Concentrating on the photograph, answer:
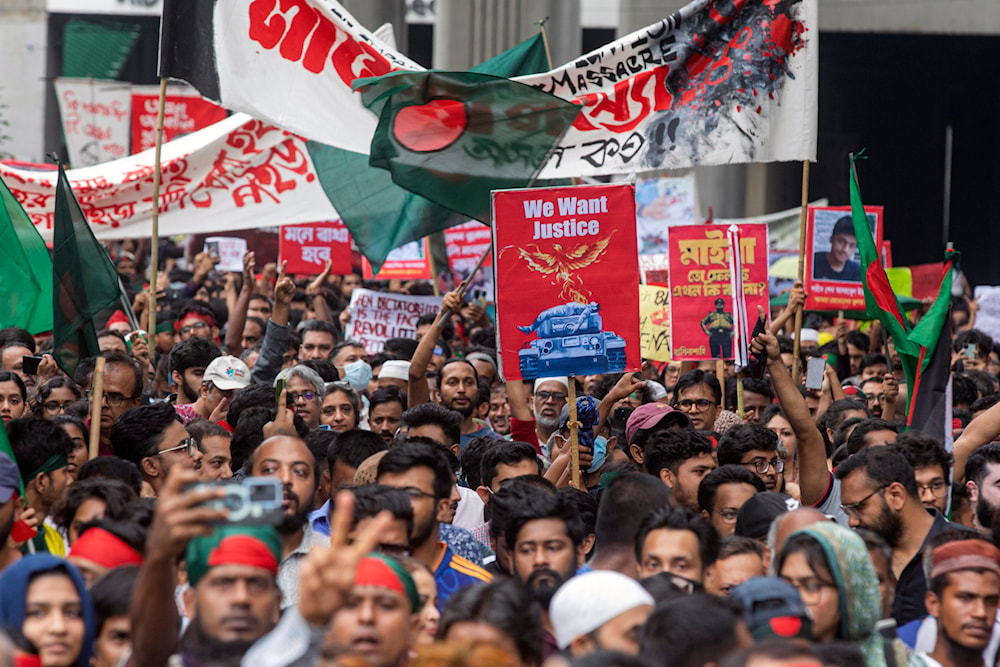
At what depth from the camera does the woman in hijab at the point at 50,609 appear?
382 cm

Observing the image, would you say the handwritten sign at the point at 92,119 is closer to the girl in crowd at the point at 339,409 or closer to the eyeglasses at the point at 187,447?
the girl in crowd at the point at 339,409

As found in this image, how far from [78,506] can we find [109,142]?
1734 cm

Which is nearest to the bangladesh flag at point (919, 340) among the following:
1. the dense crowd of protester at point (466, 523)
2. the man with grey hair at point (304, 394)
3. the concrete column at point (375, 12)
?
the dense crowd of protester at point (466, 523)

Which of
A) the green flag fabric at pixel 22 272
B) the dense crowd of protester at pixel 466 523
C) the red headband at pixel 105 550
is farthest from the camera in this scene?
the green flag fabric at pixel 22 272

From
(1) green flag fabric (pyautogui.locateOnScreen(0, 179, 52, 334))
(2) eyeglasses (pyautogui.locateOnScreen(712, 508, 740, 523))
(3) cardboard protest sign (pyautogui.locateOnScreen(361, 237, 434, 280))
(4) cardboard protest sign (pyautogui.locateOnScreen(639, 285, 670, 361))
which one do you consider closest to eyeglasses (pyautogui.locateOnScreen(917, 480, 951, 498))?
(2) eyeglasses (pyautogui.locateOnScreen(712, 508, 740, 523))

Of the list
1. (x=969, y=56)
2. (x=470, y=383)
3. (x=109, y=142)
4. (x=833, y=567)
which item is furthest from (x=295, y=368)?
(x=969, y=56)

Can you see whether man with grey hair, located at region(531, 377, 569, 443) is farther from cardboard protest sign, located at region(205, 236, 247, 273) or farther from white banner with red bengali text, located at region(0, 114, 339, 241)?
cardboard protest sign, located at region(205, 236, 247, 273)

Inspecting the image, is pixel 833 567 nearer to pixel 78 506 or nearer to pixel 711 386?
pixel 78 506

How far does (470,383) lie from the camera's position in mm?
8734

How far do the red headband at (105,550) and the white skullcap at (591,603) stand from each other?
1223mm

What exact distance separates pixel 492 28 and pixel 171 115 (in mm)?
3879

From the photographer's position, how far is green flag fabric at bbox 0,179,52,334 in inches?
320

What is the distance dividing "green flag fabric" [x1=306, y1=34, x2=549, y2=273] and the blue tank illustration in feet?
6.85

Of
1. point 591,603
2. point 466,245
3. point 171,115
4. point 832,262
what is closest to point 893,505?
point 591,603
